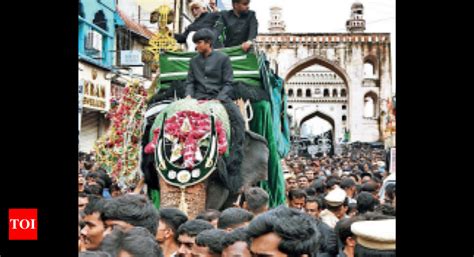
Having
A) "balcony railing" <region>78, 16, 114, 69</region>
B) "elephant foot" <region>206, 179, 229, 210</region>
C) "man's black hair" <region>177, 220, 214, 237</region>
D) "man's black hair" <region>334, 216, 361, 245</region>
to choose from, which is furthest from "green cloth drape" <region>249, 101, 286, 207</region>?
"man's black hair" <region>177, 220, 214, 237</region>

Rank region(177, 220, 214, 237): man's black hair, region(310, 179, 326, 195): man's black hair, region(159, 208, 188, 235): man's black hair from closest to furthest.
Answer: region(177, 220, 214, 237): man's black hair, region(159, 208, 188, 235): man's black hair, region(310, 179, 326, 195): man's black hair

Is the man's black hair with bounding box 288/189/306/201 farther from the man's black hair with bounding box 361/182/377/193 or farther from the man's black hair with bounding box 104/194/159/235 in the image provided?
the man's black hair with bounding box 104/194/159/235

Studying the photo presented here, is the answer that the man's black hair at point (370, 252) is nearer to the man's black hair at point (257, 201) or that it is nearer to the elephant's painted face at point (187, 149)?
the man's black hair at point (257, 201)

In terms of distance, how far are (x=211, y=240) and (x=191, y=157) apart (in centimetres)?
151

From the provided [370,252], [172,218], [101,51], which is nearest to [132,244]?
[370,252]

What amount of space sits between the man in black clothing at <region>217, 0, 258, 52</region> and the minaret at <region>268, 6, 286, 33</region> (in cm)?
18

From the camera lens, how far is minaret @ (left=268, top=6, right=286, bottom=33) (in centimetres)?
449

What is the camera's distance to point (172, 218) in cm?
367
